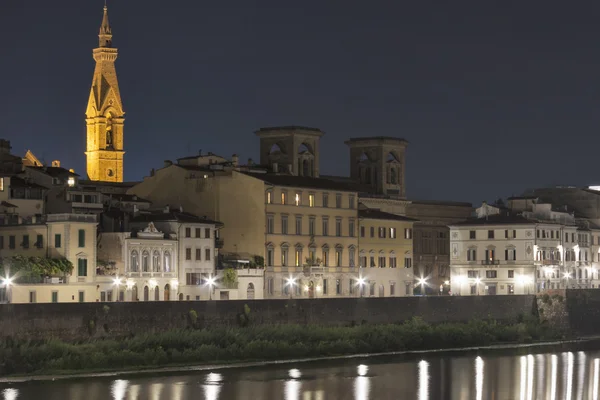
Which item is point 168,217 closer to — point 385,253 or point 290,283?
point 290,283

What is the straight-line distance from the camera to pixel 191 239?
293 ft

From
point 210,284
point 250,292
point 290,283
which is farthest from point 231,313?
point 290,283

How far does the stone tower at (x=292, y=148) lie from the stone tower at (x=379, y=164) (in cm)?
544

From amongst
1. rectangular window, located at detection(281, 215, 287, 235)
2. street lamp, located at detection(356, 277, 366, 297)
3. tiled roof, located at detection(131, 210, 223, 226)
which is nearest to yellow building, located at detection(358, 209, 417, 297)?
street lamp, located at detection(356, 277, 366, 297)

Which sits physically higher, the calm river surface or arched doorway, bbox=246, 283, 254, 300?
arched doorway, bbox=246, 283, 254, 300

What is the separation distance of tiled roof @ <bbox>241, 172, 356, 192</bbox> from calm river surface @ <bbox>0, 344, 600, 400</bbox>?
703 inches

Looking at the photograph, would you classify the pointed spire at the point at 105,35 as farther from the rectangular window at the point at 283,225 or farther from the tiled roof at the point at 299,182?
the rectangular window at the point at 283,225

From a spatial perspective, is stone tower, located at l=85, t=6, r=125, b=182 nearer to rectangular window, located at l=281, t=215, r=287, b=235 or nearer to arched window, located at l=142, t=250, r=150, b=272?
rectangular window, located at l=281, t=215, r=287, b=235

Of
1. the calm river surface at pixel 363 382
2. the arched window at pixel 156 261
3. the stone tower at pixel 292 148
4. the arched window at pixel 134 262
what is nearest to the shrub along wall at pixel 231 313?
the calm river surface at pixel 363 382

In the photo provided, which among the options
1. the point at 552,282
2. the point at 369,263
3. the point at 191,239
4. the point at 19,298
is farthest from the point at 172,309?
the point at 552,282

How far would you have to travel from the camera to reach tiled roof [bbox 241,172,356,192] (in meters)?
97.9

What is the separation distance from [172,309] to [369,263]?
2898 cm

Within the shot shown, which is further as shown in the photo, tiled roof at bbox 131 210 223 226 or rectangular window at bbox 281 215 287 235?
rectangular window at bbox 281 215 287 235

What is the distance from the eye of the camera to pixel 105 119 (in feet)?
442
